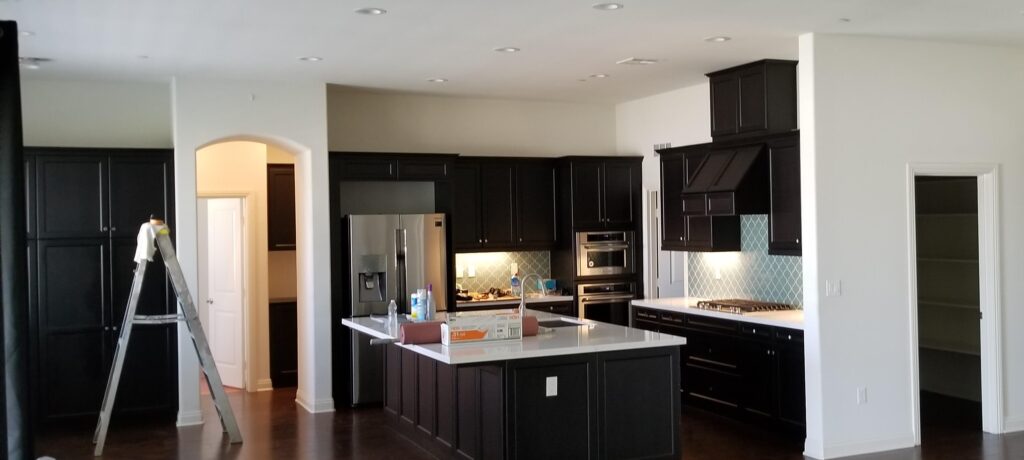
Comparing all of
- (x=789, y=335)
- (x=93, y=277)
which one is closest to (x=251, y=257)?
(x=93, y=277)

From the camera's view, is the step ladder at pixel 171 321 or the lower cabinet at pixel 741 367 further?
the step ladder at pixel 171 321

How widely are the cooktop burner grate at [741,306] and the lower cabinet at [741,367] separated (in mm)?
134

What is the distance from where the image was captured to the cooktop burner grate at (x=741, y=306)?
7676 millimetres

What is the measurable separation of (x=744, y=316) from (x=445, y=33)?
330cm

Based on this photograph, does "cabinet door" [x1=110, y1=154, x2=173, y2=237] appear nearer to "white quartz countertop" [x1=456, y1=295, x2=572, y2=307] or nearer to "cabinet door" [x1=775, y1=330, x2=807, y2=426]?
"white quartz countertop" [x1=456, y1=295, x2=572, y2=307]

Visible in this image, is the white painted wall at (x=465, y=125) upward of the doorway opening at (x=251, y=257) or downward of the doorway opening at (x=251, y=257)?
upward

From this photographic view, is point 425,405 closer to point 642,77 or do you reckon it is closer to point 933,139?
point 642,77

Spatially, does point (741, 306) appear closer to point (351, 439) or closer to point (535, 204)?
point (535, 204)

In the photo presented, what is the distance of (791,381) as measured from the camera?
6.93 meters

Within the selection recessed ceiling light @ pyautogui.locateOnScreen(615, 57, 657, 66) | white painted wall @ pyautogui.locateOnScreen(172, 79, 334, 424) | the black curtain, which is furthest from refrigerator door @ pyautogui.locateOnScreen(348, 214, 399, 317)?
the black curtain

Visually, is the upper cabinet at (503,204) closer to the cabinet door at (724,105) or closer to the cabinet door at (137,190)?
the cabinet door at (724,105)

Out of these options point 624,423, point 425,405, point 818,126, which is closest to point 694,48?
point 818,126

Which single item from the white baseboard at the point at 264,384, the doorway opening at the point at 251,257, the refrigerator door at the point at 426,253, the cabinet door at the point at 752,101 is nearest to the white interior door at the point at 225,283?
the doorway opening at the point at 251,257

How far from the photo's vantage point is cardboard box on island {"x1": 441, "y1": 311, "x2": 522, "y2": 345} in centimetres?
582
